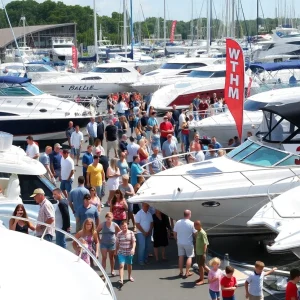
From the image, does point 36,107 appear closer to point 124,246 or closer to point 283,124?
point 283,124

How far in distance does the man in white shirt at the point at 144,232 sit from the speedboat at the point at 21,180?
1391 mm

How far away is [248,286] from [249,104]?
39.8 ft

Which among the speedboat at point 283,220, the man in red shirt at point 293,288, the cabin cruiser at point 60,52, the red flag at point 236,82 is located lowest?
the cabin cruiser at point 60,52

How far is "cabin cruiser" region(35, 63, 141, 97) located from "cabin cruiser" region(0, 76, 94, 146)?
11.9 meters

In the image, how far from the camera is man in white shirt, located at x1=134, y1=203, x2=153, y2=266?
1317 cm

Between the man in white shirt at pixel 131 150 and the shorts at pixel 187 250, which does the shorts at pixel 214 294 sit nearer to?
the shorts at pixel 187 250

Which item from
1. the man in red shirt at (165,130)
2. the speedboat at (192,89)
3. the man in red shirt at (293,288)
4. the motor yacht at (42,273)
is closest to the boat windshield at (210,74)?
the speedboat at (192,89)

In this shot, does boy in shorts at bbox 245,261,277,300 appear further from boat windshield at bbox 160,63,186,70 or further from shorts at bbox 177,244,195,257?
boat windshield at bbox 160,63,186,70

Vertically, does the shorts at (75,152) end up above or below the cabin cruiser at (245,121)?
below

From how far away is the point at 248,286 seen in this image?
1050cm

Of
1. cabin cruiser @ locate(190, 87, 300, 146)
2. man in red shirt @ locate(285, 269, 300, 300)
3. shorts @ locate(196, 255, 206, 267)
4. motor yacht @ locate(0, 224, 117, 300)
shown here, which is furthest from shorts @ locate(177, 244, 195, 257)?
cabin cruiser @ locate(190, 87, 300, 146)

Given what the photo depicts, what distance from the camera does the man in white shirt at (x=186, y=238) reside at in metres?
12.5

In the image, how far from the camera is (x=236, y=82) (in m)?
16.9

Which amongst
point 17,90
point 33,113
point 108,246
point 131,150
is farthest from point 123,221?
point 17,90
